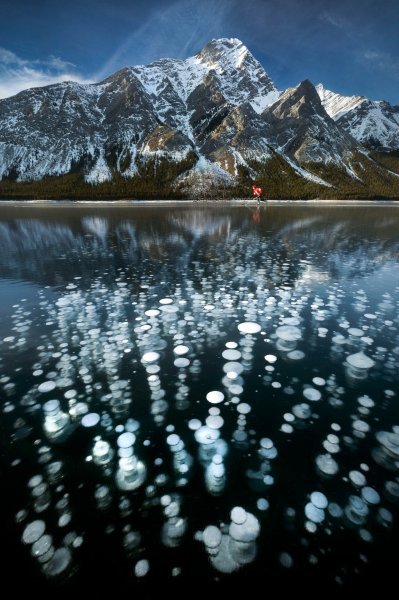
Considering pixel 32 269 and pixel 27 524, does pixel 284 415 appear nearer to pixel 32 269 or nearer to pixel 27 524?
pixel 27 524

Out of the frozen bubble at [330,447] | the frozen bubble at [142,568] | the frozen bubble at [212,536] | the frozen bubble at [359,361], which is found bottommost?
the frozen bubble at [359,361]

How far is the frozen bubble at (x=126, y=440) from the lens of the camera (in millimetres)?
5398

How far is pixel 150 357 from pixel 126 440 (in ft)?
9.55

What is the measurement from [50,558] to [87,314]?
26.8ft

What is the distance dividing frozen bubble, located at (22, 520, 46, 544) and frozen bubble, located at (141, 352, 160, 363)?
4.23m

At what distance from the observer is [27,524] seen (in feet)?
13.5

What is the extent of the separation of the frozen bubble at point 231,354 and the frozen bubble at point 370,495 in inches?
162

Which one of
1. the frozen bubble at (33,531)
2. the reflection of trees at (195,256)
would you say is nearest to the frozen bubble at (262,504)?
the frozen bubble at (33,531)

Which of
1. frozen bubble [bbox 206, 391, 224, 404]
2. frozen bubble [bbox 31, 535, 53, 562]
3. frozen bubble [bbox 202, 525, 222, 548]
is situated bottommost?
frozen bubble [bbox 206, 391, 224, 404]

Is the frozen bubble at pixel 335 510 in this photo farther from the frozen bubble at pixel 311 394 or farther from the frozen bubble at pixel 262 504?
the frozen bubble at pixel 311 394

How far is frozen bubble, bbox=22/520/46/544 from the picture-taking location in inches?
156

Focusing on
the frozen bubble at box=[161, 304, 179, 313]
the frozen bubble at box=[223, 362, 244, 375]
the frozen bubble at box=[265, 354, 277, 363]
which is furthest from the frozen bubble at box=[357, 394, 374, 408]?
the frozen bubble at box=[161, 304, 179, 313]

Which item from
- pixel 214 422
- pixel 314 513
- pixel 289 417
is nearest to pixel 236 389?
pixel 214 422

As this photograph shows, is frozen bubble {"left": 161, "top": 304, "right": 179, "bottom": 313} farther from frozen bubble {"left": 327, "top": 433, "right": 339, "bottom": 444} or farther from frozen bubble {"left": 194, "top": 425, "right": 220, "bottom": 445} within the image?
frozen bubble {"left": 327, "top": 433, "right": 339, "bottom": 444}
